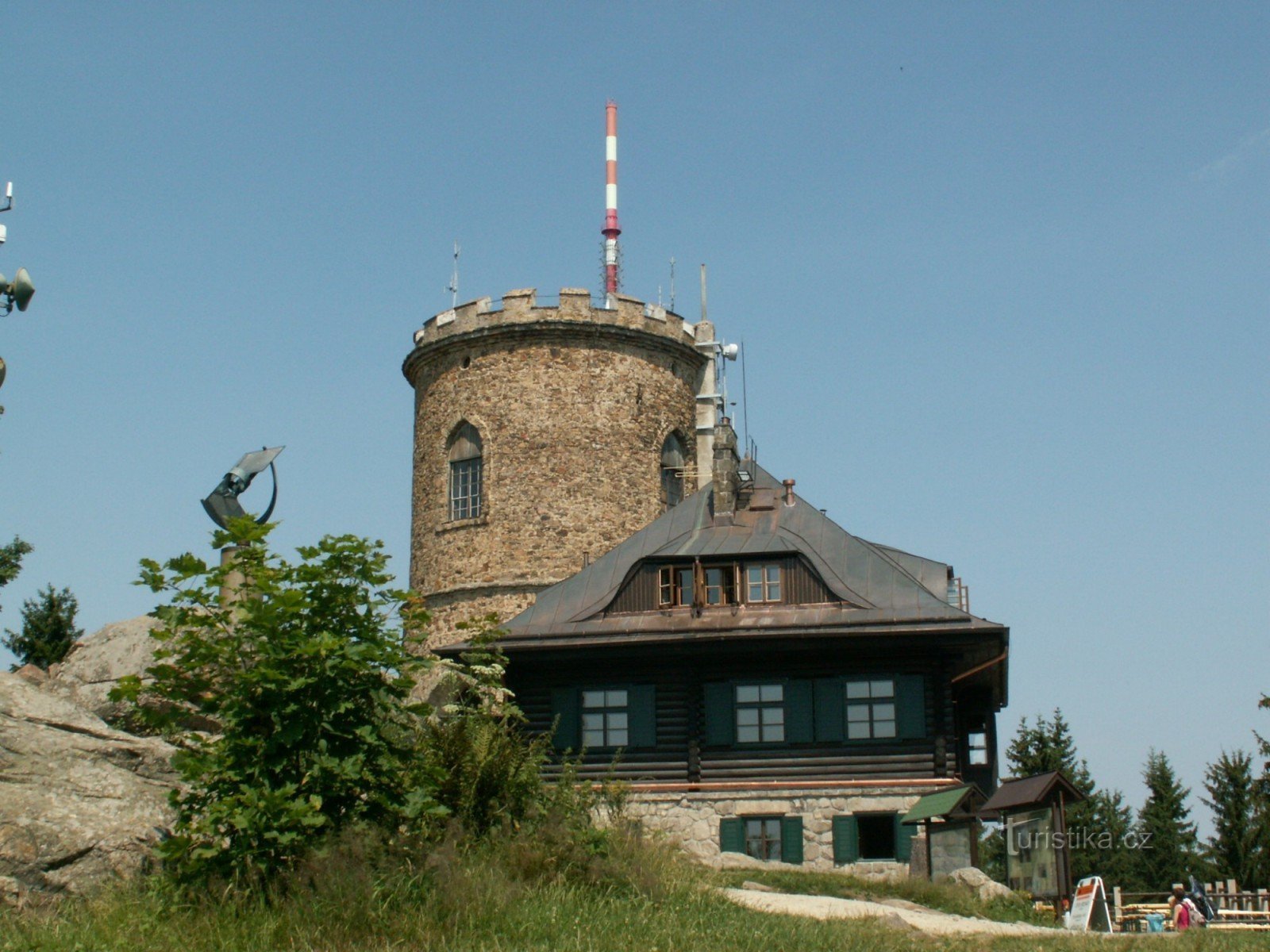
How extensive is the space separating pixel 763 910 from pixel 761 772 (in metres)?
11.4

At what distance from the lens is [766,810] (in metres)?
25.8

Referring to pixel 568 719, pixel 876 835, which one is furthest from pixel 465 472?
pixel 876 835

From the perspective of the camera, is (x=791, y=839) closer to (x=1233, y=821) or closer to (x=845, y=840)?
(x=845, y=840)

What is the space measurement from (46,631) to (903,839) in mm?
17049

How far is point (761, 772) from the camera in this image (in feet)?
85.8

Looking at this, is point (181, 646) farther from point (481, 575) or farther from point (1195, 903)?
point (481, 575)

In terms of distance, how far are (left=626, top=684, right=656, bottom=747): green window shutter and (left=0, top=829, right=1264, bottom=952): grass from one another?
12.1m

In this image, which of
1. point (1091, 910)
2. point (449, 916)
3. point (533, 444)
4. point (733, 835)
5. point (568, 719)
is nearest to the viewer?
point (449, 916)

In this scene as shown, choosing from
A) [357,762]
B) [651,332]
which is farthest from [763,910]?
[651,332]

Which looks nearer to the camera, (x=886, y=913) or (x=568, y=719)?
(x=886, y=913)

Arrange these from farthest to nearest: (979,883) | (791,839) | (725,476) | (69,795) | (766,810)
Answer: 1. (725,476)
2. (766,810)
3. (791,839)
4. (979,883)
5. (69,795)

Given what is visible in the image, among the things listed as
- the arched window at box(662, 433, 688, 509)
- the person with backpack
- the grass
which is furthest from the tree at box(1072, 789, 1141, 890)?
the grass

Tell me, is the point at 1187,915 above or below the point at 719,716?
below

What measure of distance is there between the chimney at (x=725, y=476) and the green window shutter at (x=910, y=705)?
5.04 meters
